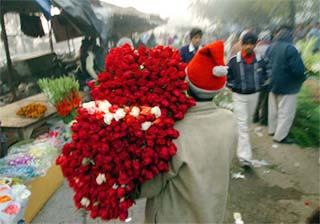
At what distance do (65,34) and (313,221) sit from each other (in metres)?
7.94

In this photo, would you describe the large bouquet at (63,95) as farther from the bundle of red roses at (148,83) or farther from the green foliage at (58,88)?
the bundle of red roses at (148,83)

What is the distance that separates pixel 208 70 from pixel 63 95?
3.08 m

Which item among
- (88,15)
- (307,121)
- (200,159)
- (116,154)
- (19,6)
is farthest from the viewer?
(19,6)

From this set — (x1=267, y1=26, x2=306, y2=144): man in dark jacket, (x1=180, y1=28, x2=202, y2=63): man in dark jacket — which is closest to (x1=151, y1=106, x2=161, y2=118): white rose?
(x1=180, y1=28, x2=202, y2=63): man in dark jacket

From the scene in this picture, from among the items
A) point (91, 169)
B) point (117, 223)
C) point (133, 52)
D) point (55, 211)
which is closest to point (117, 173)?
point (91, 169)

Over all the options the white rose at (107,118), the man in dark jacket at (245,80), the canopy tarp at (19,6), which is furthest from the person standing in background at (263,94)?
the white rose at (107,118)

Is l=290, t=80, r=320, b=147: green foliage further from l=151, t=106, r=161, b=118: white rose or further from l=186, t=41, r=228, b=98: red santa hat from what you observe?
l=151, t=106, r=161, b=118: white rose

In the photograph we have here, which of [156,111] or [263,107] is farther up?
[156,111]

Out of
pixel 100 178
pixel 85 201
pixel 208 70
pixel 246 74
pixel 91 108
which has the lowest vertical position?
pixel 246 74

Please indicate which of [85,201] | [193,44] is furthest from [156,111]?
[193,44]

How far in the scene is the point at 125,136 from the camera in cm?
135

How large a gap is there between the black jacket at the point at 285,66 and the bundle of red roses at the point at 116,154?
3.71 meters

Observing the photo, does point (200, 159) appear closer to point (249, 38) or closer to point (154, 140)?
point (154, 140)

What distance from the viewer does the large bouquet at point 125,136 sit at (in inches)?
52.5
